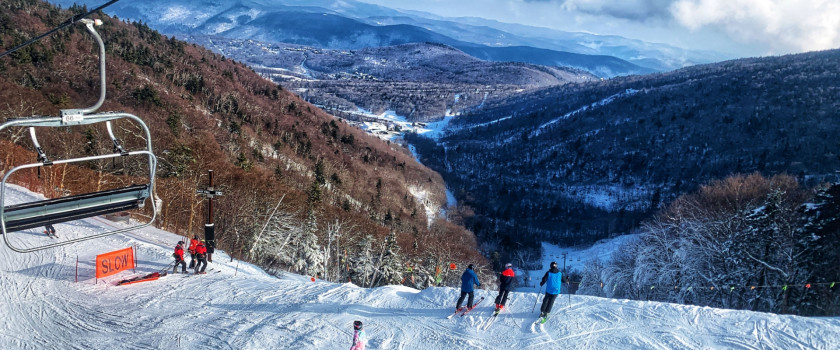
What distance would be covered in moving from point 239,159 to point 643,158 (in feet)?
504

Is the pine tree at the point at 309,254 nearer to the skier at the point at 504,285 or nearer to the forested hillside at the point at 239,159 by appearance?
the forested hillside at the point at 239,159

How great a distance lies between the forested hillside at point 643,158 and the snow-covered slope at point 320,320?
272ft

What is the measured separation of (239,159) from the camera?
5041 centimetres

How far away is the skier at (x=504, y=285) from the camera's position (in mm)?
13875

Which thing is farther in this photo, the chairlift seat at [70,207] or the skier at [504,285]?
the skier at [504,285]

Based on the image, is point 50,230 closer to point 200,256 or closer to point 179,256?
point 179,256

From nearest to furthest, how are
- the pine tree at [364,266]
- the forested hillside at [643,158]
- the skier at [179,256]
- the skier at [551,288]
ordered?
1. the skier at [551,288]
2. the skier at [179,256]
3. the pine tree at [364,266]
4. the forested hillside at [643,158]

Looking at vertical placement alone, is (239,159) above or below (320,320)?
below

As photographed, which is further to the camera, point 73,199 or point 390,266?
point 390,266

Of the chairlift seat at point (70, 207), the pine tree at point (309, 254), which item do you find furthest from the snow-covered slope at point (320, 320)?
the pine tree at point (309, 254)

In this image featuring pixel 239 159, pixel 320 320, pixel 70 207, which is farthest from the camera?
pixel 239 159

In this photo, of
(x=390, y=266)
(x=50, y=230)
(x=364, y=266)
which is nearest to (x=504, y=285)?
(x=50, y=230)

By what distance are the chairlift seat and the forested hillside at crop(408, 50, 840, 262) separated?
89845 mm

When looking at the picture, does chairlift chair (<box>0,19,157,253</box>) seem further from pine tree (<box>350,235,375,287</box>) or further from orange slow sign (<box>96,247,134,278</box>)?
pine tree (<box>350,235,375,287</box>)
